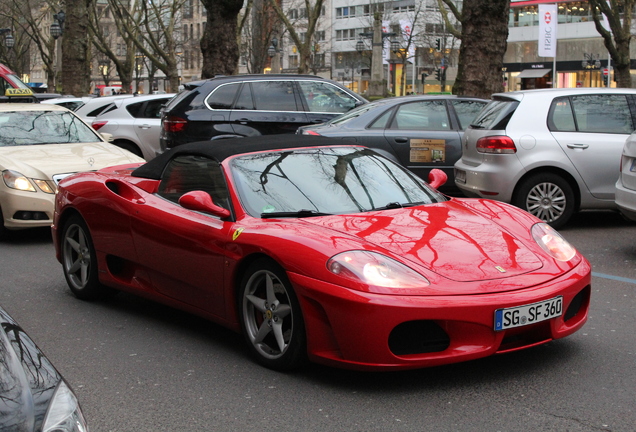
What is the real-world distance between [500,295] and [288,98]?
963cm

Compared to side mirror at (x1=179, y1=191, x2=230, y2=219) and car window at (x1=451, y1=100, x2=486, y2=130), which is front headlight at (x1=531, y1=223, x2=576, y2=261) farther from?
car window at (x1=451, y1=100, x2=486, y2=130)

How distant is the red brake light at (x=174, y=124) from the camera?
13.0 metres

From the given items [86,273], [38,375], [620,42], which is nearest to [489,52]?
[86,273]

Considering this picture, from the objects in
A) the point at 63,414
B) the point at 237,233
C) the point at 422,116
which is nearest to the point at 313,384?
the point at 237,233

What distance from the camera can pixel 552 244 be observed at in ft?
16.6

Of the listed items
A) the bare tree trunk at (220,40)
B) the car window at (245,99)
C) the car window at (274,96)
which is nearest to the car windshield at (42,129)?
the car window at (245,99)

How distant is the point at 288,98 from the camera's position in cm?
1358

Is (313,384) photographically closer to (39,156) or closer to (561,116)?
(561,116)

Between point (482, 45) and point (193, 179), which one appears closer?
point (193, 179)

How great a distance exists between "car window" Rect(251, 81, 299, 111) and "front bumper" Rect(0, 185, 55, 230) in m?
4.66

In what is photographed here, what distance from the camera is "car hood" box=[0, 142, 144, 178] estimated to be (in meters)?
9.66

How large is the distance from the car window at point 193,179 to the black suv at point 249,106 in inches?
277

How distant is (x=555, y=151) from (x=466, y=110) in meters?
2.28

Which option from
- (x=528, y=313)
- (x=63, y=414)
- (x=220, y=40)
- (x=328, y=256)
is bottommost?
(x=528, y=313)
